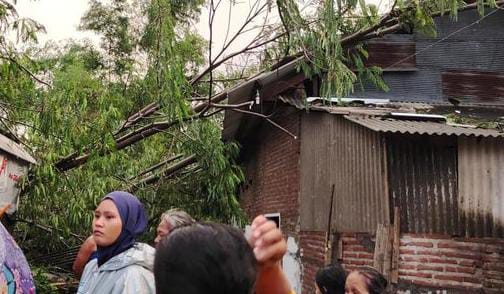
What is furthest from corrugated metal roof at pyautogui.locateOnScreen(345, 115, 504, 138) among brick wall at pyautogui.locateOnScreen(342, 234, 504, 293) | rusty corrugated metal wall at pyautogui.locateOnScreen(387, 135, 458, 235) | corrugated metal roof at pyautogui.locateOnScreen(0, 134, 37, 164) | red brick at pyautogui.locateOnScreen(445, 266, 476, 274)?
corrugated metal roof at pyautogui.locateOnScreen(0, 134, 37, 164)

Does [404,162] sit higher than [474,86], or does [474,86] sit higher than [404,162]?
[474,86]

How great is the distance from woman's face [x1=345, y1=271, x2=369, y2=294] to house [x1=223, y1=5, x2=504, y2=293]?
6.95 feet

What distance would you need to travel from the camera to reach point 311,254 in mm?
6336

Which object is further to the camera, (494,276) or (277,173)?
(277,173)

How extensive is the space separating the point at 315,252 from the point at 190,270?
5.32 meters

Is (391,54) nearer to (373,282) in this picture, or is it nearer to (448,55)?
(448,55)

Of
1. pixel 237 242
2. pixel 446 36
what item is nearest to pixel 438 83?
pixel 446 36

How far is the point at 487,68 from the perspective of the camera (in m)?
7.56

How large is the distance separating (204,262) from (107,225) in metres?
1.43

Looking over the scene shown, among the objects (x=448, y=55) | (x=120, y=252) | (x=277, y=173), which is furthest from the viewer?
(x=277, y=173)

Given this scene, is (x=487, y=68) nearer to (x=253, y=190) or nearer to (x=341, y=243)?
(x=341, y=243)

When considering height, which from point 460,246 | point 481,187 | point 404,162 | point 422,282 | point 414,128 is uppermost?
point 414,128

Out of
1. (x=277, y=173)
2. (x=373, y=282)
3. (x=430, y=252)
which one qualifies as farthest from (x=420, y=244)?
(x=277, y=173)

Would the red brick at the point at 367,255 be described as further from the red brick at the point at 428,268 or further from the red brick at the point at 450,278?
the red brick at the point at 450,278
